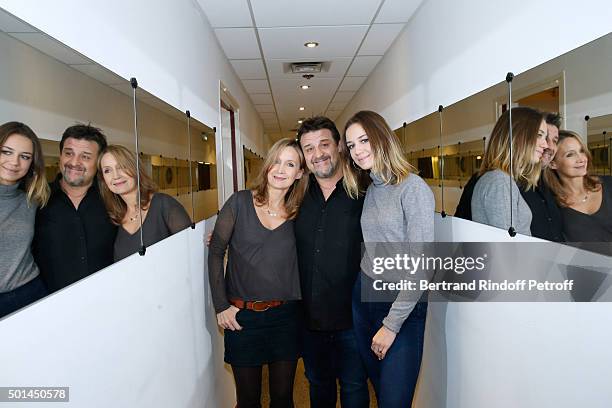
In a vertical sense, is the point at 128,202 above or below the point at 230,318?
above

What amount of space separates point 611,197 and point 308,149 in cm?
142

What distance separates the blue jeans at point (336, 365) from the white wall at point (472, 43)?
4.40ft

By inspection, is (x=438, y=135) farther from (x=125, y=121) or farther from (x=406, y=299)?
(x=125, y=121)

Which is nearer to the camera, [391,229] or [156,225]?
[156,225]

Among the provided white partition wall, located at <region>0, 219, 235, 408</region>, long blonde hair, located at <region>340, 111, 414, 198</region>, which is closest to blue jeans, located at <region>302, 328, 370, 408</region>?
white partition wall, located at <region>0, 219, 235, 408</region>

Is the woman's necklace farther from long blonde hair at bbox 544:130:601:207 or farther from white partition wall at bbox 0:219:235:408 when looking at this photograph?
A: long blonde hair at bbox 544:130:601:207

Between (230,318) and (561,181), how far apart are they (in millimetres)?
1590

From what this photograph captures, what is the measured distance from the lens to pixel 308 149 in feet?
7.35

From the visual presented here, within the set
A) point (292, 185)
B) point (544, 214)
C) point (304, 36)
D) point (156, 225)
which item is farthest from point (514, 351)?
point (304, 36)

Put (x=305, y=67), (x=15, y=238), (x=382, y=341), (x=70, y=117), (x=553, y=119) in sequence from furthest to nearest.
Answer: (x=305, y=67) → (x=382, y=341) → (x=553, y=119) → (x=70, y=117) → (x=15, y=238)

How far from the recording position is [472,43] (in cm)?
198

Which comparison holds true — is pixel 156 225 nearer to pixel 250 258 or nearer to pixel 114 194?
pixel 114 194

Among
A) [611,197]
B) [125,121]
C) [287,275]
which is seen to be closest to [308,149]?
[287,275]

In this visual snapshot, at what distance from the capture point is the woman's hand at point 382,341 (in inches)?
72.1
